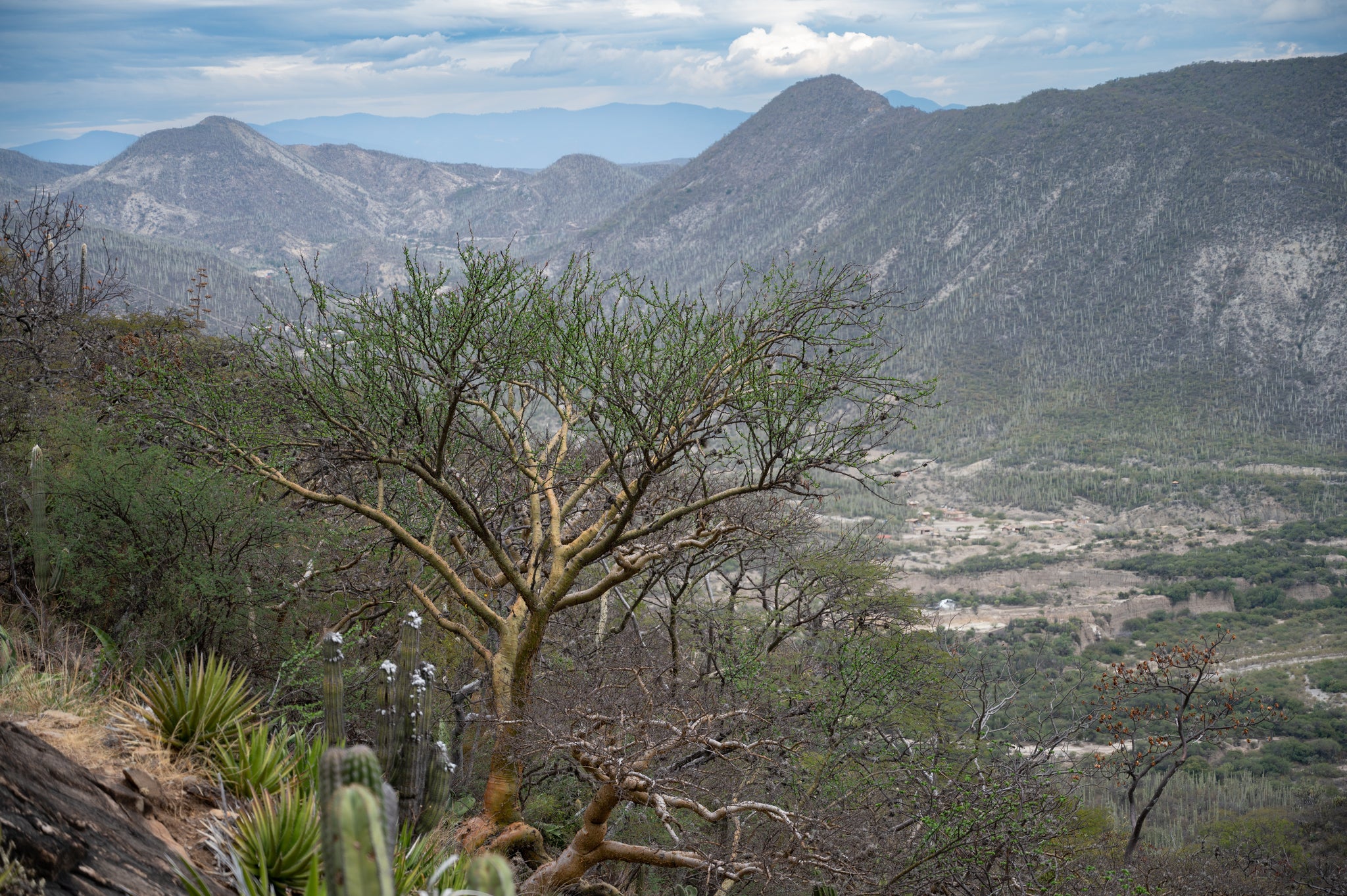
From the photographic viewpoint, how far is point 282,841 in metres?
4.12

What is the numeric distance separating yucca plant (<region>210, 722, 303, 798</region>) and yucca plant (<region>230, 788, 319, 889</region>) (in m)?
0.59

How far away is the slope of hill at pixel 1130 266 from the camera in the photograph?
74312 millimetres

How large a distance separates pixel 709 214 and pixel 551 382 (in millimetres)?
155844

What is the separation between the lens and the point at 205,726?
5.25m

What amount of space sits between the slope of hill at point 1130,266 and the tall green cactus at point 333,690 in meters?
65.7

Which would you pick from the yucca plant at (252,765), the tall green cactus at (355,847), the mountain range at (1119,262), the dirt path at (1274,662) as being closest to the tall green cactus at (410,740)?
the yucca plant at (252,765)

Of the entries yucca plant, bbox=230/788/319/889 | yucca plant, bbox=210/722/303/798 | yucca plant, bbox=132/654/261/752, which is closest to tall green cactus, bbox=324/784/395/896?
yucca plant, bbox=230/788/319/889

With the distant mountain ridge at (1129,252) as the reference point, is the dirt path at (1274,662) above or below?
below

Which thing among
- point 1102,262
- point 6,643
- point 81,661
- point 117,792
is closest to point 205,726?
point 117,792

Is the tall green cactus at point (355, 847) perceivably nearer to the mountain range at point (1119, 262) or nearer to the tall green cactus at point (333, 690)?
the tall green cactus at point (333, 690)

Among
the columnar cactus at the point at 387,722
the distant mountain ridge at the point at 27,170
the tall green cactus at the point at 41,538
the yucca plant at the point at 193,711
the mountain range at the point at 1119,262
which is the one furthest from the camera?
the distant mountain ridge at the point at 27,170

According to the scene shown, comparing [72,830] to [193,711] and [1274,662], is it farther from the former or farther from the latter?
[1274,662]

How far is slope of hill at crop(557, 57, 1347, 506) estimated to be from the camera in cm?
7431

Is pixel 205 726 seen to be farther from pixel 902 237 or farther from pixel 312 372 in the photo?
pixel 902 237
